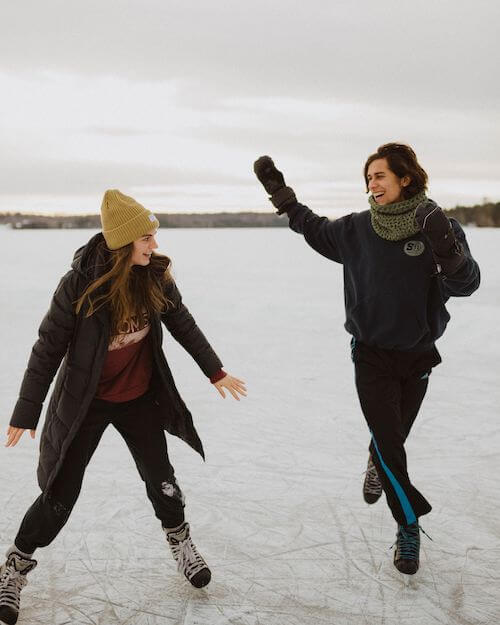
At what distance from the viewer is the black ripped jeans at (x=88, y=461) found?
7.81 feet

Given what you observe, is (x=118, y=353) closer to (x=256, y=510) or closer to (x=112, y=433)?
(x=256, y=510)

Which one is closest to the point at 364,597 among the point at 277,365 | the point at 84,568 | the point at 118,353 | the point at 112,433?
the point at 84,568

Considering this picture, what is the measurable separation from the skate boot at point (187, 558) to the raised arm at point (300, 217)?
1264 millimetres

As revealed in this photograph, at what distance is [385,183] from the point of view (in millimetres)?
2703

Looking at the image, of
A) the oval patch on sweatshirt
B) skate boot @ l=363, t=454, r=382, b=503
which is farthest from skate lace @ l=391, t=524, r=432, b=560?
the oval patch on sweatshirt

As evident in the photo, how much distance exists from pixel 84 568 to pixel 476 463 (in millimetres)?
2217

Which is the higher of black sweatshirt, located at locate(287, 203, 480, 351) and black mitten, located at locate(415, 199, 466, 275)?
black mitten, located at locate(415, 199, 466, 275)

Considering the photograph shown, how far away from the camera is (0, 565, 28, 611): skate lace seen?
92.7 inches

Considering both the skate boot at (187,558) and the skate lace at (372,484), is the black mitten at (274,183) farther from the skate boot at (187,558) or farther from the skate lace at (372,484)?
the skate boot at (187,558)

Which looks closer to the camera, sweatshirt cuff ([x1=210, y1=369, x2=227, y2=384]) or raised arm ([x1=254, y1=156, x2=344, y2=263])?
sweatshirt cuff ([x1=210, y1=369, x2=227, y2=384])

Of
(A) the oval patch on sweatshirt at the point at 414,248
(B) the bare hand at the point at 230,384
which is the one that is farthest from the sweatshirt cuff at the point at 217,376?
(A) the oval patch on sweatshirt at the point at 414,248

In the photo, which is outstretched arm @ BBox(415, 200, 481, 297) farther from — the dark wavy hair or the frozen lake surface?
the frozen lake surface

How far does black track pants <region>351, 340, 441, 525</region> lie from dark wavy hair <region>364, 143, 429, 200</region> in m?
0.65

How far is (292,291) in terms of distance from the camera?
488 inches
